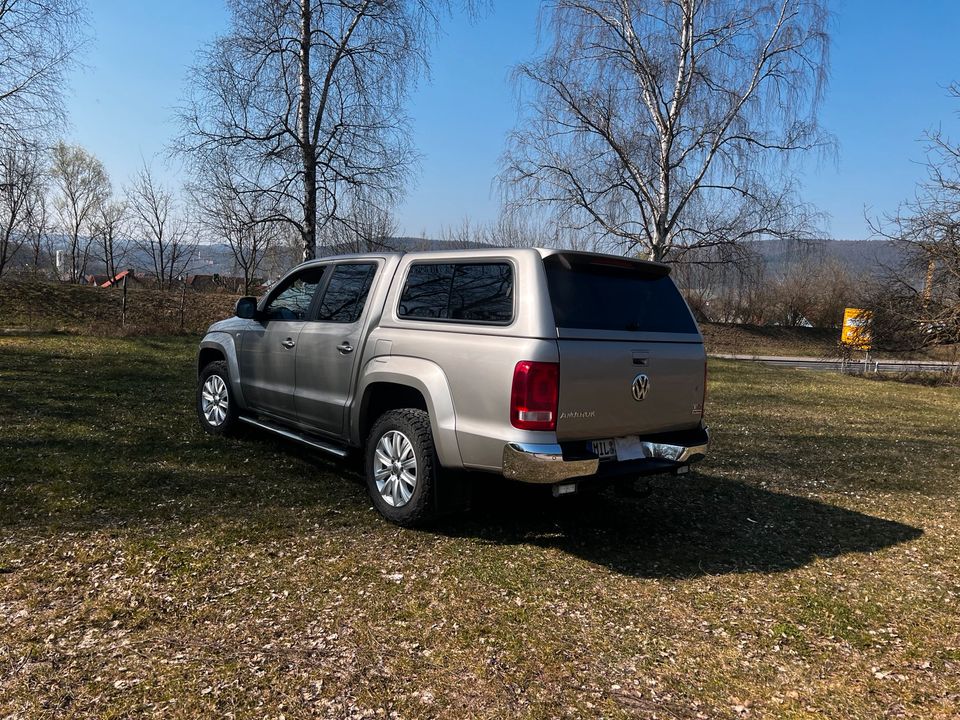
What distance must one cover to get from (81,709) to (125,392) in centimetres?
762

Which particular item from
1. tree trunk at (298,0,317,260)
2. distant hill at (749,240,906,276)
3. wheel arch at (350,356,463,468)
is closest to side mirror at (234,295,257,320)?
wheel arch at (350,356,463,468)

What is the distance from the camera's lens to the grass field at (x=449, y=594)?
270 cm

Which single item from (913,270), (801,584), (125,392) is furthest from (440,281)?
(913,270)

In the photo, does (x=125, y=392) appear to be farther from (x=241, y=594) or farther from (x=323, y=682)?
(x=323, y=682)

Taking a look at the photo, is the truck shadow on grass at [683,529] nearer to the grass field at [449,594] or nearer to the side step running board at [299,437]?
the grass field at [449,594]

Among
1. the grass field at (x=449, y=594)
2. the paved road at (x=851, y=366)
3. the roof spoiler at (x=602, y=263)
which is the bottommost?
the grass field at (x=449, y=594)

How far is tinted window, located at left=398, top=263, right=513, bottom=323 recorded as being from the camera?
404 centimetres

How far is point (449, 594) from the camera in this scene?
3.60 m

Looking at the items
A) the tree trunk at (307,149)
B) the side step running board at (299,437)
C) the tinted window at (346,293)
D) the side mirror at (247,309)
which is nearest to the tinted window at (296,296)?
the side mirror at (247,309)

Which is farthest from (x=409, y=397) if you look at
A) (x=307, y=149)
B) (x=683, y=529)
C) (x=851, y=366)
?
(x=851, y=366)

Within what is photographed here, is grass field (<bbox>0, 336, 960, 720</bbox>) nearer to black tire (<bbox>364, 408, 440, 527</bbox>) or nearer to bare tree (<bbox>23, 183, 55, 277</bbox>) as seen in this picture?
black tire (<bbox>364, 408, 440, 527</bbox>)

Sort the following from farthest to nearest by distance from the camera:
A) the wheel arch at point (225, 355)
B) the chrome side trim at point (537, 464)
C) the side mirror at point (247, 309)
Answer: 1. the wheel arch at point (225, 355)
2. the side mirror at point (247, 309)
3. the chrome side trim at point (537, 464)

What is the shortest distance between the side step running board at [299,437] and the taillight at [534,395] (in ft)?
5.91

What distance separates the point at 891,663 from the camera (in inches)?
122
